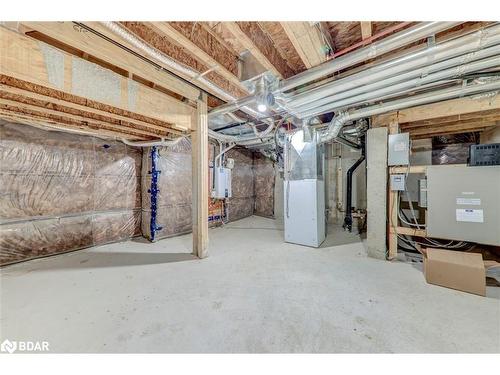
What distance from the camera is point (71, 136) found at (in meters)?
3.04

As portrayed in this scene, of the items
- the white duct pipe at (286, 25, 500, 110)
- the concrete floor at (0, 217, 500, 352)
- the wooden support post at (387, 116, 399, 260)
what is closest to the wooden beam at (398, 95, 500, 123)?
the wooden support post at (387, 116, 399, 260)

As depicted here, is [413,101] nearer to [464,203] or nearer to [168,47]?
[464,203]

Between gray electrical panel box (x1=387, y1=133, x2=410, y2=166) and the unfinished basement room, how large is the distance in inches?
1.0

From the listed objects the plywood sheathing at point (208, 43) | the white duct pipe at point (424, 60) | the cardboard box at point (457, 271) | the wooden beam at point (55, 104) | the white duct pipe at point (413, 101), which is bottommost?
the cardboard box at point (457, 271)

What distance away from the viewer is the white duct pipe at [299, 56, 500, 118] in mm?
1570

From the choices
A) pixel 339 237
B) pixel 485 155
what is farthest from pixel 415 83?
pixel 339 237

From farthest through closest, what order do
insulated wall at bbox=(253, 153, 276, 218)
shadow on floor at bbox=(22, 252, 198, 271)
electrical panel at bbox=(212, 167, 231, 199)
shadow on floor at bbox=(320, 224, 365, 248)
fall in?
insulated wall at bbox=(253, 153, 276, 218) → electrical panel at bbox=(212, 167, 231, 199) → shadow on floor at bbox=(320, 224, 365, 248) → shadow on floor at bbox=(22, 252, 198, 271)

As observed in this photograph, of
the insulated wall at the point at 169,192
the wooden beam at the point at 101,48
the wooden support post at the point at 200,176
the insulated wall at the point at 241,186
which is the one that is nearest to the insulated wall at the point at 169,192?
the insulated wall at the point at 169,192

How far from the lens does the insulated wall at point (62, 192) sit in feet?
8.32

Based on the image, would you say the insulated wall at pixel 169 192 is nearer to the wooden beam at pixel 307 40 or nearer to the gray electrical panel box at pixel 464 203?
the wooden beam at pixel 307 40

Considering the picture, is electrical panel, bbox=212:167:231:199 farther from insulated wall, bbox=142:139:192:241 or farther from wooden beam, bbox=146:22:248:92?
wooden beam, bbox=146:22:248:92

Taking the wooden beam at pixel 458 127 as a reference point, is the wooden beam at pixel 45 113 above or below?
below

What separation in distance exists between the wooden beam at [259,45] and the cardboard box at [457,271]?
2.45 meters
